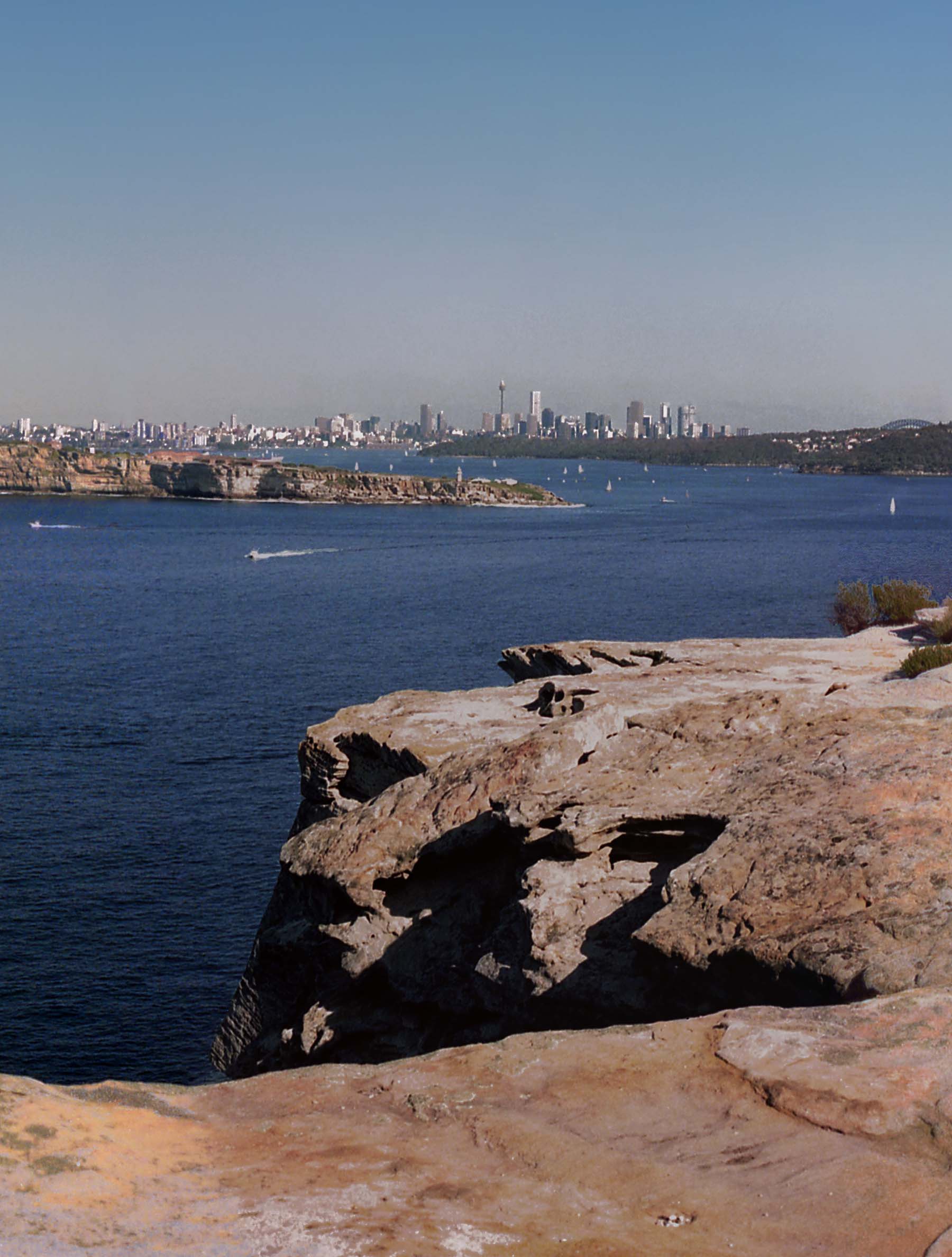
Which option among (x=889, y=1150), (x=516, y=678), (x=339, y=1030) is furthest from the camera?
(x=516, y=678)

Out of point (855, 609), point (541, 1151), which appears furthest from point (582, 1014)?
point (855, 609)

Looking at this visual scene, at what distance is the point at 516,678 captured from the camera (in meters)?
32.0

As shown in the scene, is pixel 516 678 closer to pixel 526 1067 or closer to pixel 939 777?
pixel 939 777

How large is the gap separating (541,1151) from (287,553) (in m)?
106

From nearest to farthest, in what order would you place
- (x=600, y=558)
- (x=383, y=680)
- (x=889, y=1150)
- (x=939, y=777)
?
(x=889, y=1150) → (x=939, y=777) → (x=383, y=680) → (x=600, y=558)

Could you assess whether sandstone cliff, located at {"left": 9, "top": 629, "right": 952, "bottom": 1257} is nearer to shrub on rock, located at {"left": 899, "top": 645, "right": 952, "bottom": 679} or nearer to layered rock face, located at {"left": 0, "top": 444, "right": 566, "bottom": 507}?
shrub on rock, located at {"left": 899, "top": 645, "right": 952, "bottom": 679}

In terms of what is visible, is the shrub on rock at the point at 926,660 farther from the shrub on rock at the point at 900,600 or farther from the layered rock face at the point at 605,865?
the shrub on rock at the point at 900,600

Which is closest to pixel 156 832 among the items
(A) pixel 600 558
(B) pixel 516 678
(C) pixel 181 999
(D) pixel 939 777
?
(C) pixel 181 999

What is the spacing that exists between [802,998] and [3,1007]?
2132 centimetres

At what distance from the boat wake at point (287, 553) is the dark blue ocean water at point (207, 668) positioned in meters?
1.30

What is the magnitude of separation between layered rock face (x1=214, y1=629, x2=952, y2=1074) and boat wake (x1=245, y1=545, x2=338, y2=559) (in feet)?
279

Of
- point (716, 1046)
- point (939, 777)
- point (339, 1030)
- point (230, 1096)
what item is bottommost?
point (339, 1030)

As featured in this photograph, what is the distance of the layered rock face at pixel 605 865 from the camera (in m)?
12.5

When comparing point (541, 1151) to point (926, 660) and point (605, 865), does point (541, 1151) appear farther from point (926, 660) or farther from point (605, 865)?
point (926, 660)
